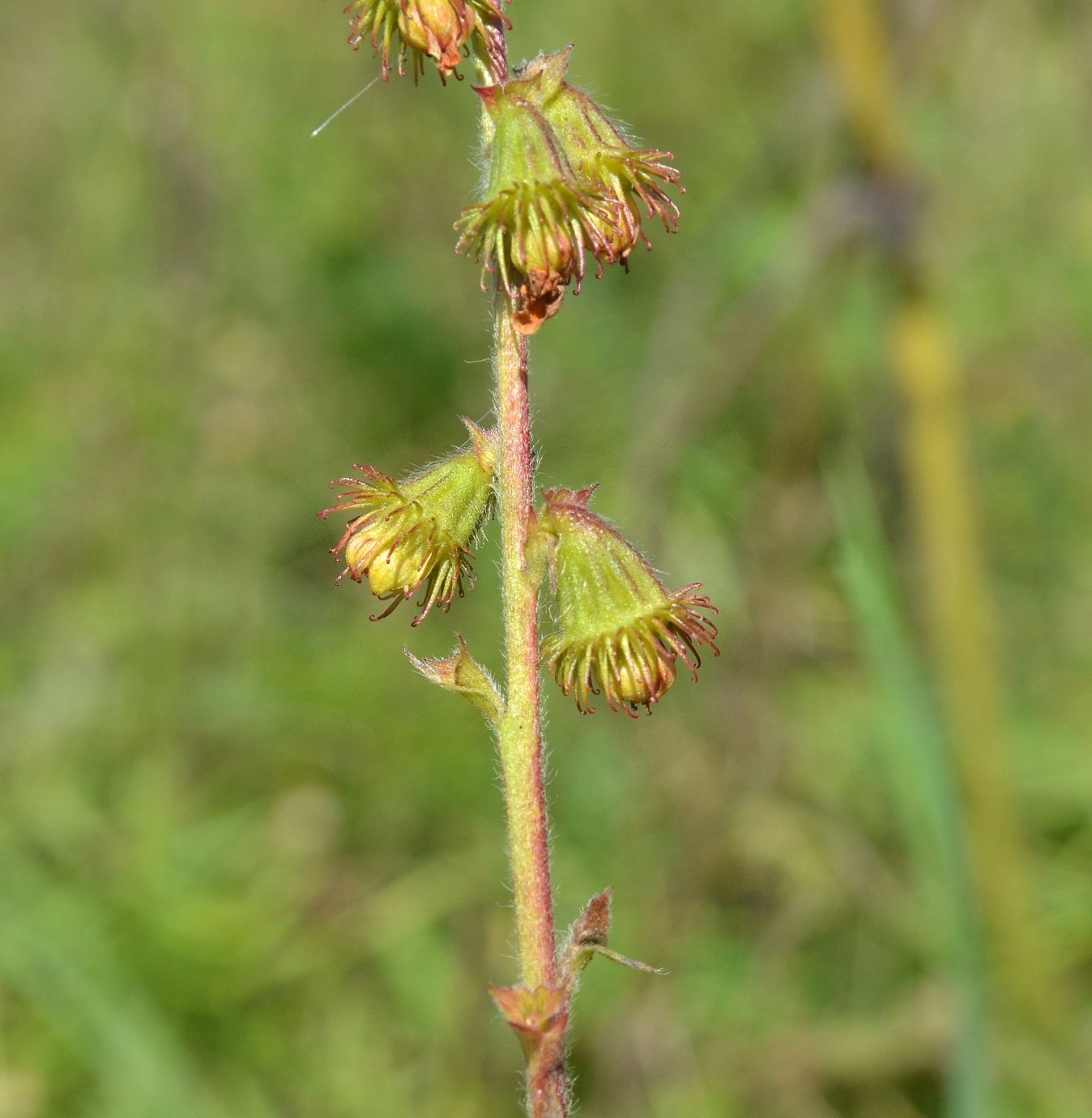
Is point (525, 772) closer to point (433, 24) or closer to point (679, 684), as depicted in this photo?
point (433, 24)

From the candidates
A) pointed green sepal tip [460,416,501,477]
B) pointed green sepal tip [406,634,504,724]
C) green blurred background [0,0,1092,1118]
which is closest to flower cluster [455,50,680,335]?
pointed green sepal tip [460,416,501,477]

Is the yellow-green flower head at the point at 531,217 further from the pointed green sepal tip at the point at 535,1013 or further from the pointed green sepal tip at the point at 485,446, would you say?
the pointed green sepal tip at the point at 535,1013

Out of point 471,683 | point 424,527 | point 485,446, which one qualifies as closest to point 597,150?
point 485,446

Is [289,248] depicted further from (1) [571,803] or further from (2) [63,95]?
(1) [571,803]

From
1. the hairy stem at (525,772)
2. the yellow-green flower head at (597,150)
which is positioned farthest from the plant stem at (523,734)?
the yellow-green flower head at (597,150)

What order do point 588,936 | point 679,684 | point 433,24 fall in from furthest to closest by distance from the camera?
1. point 679,684
2. point 588,936
3. point 433,24

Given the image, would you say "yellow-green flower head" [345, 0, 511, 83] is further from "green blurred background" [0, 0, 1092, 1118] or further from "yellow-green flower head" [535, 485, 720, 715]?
"green blurred background" [0, 0, 1092, 1118]
